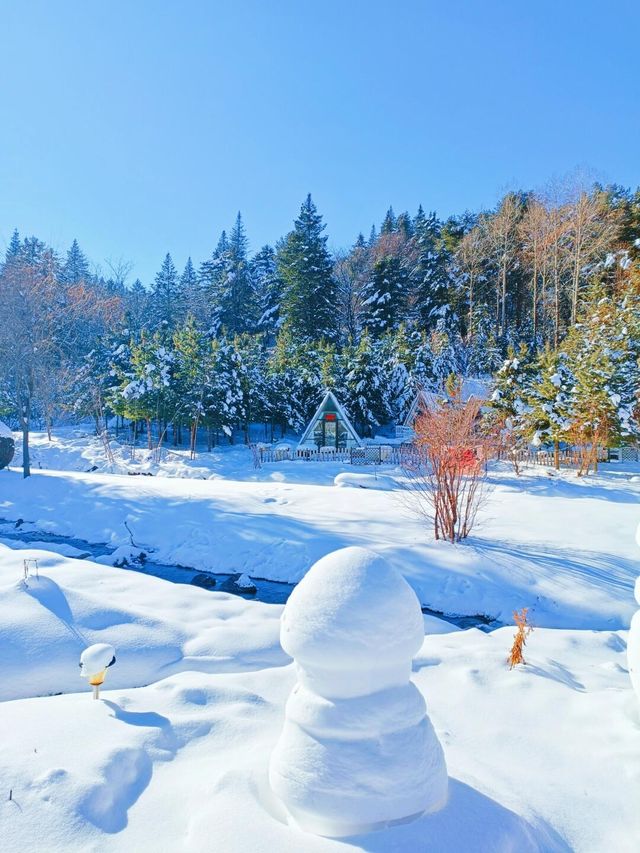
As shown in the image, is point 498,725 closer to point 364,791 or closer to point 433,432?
point 364,791

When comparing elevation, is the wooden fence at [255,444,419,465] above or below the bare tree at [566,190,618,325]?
below

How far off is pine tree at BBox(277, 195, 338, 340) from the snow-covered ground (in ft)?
84.1

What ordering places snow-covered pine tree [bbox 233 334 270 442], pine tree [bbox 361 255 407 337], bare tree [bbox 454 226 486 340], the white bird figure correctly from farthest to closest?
bare tree [bbox 454 226 486 340], pine tree [bbox 361 255 407 337], snow-covered pine tree [bbox 233 334 270 442], the white bird figure

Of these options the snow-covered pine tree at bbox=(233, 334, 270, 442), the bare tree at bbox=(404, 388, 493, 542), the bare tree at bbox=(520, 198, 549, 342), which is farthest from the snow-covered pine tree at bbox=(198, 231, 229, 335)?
the bare tree at bbox=(404, 388, 493, 542)

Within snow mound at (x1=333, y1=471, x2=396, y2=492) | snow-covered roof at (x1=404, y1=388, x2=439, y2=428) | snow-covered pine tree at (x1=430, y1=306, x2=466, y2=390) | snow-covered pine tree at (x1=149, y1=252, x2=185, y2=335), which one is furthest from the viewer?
snow-covered pine tree at (x1=149, y1=252, x2=185, y2=335)

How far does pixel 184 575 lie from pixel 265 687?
7095 mm

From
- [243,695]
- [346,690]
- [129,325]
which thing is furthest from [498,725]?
[129,325]

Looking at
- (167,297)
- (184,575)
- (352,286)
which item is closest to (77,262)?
(167,297)

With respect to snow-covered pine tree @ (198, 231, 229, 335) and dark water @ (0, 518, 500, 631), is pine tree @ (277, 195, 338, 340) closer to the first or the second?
snow-covered pine tree @ (198, 231, 229, 335)

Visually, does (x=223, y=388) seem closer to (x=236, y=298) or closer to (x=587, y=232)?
(x=236, y=298)

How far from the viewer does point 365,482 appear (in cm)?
1983

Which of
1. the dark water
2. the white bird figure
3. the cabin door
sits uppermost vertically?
the cabin door

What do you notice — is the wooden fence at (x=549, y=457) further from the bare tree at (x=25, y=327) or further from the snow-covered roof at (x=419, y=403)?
the bare tree at (x=25, y=327)

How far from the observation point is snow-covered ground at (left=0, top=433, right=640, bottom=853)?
291 cm
